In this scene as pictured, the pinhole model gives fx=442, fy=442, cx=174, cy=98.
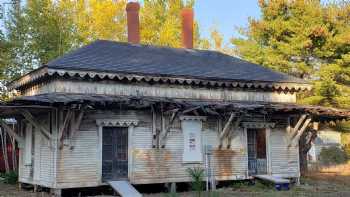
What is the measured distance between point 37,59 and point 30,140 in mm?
17949

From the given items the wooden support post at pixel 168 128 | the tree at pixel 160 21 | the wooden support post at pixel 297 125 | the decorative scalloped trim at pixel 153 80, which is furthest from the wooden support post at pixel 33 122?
the tree at pixel 160 21

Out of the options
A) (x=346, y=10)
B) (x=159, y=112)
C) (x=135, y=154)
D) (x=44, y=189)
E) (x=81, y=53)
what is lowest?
(x=44, y=189)

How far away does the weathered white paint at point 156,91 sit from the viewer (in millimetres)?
15438

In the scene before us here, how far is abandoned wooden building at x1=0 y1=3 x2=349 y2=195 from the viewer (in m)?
14.6

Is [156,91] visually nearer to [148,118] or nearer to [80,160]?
[148,118]

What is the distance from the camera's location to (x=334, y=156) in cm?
3066

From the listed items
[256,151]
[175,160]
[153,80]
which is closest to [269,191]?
[256,151]

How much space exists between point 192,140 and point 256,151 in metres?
3.10

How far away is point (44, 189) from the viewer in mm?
16172

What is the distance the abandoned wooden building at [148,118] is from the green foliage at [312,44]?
28.6 feet

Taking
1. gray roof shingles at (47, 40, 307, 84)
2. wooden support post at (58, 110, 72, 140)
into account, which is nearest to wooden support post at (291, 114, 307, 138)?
gray roof shingles at (47, 40, 307, 84)

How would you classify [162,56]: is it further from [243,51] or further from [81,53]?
[243,51]

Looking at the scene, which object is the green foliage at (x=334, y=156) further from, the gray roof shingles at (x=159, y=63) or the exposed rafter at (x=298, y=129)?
the gray roof shingles at (x=159, y=63)

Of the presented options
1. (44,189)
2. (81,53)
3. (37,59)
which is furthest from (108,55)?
(37,59)
